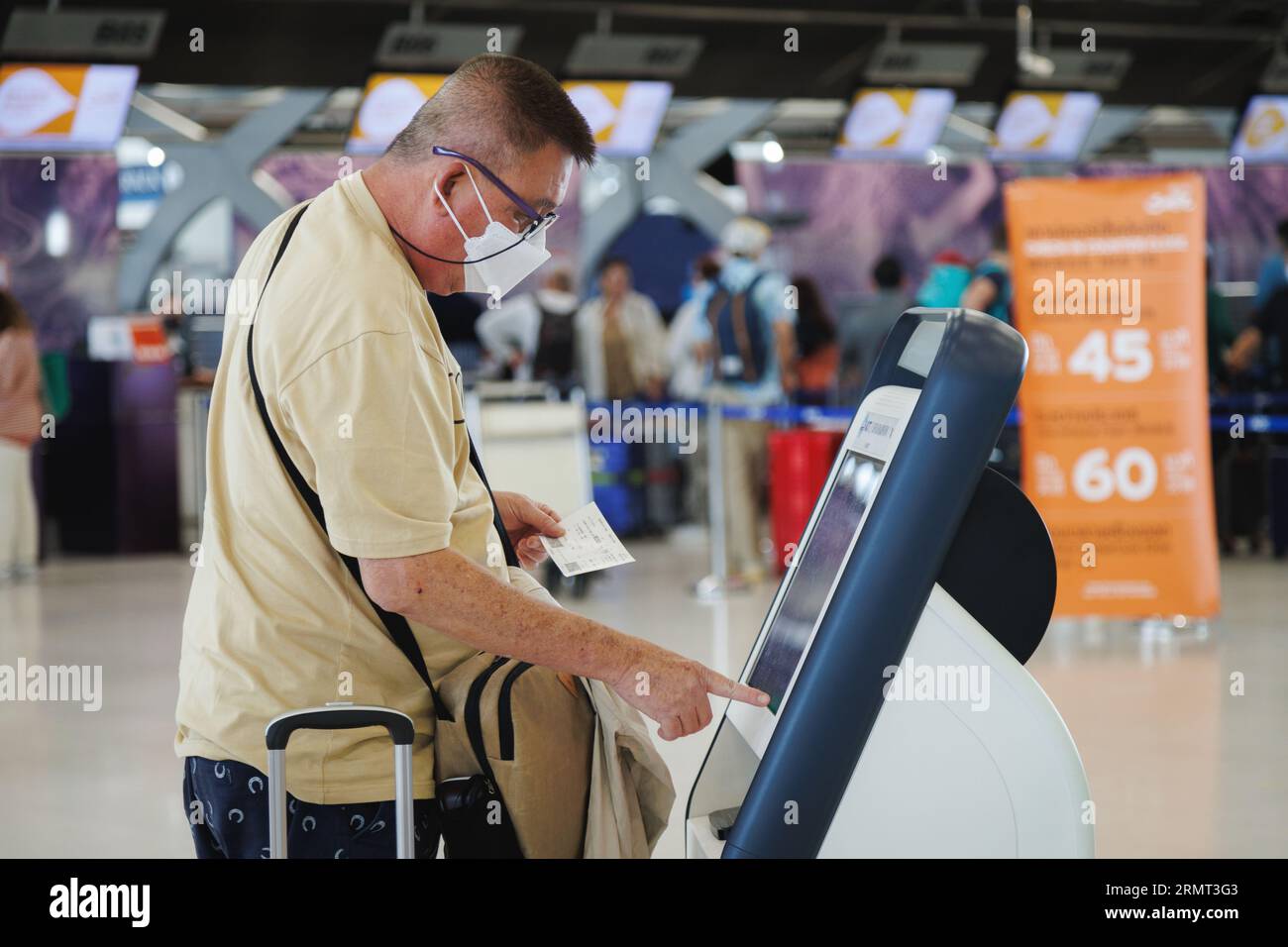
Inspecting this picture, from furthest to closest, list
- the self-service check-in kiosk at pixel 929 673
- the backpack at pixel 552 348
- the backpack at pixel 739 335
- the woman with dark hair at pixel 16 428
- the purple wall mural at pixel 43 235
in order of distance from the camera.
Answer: the purple wall mural at pixel 43 235 < the backpack at pixel 552 348 < the woman with dark hair at pixel 16 428 < the backpack at pixel 739 335 < the self-service check-in kiosk at pixel 929 673

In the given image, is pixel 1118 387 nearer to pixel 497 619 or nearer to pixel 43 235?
pixel 497 619

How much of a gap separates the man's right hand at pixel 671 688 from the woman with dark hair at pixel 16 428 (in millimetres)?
7535

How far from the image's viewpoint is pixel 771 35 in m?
10.9

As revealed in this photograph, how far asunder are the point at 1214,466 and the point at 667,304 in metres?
6.24

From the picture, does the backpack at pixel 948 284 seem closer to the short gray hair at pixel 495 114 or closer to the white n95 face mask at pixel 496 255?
the white n95 face mask at pixel 496 255

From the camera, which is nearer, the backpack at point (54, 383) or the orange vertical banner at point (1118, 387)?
the orange vertical banner at point (1118, 387)

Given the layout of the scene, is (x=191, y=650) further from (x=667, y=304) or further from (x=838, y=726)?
(x=667, y=304)

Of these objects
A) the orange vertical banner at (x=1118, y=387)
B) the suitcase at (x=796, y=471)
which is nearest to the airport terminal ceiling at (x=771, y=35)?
the suitcase at (x=796, y=471)

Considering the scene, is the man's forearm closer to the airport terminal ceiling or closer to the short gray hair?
the short gray hair

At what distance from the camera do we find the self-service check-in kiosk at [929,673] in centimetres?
148

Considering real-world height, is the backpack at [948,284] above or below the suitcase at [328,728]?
above

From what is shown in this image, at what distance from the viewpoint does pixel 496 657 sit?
1.85 m

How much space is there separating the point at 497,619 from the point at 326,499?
24 centimetres
